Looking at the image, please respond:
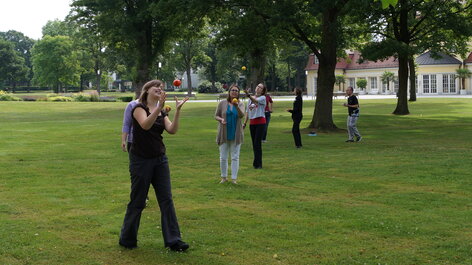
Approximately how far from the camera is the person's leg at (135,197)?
6.62 metres

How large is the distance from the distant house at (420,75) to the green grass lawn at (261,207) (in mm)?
60465

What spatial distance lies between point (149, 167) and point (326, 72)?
62.2 feet

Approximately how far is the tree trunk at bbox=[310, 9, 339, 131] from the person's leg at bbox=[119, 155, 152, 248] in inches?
727

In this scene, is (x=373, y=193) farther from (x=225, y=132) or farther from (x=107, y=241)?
(x=107, y=241)

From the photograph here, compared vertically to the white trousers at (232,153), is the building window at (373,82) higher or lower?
higher

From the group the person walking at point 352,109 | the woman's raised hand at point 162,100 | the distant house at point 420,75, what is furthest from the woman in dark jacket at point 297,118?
the distant house at point 420,75

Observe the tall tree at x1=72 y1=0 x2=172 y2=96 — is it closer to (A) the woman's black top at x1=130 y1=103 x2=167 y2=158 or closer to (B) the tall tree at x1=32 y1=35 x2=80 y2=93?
(A) the woman's black top at x1=130 y1=103 x2=167 y2=158

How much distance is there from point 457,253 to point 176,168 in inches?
319

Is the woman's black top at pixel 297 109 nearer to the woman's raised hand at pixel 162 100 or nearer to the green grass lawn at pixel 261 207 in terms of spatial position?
the green grass lawn at pixel 261 207

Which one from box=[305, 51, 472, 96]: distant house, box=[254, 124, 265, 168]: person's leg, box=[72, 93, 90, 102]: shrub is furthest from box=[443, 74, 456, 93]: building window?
box=[254, 124, 265, 168]: person's leg

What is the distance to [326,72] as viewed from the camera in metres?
24.8

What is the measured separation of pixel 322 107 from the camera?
82.0 ft

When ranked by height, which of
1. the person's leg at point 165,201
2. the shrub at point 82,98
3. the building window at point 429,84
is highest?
the building window at point 429,84

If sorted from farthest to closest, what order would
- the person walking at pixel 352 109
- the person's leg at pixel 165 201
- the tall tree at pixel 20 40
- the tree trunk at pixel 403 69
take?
the tall tree at pixel 20 40, the tree trunk at pixel 403 69, the person walking at pixel 352 109, the person's leg at pixel 165 201
